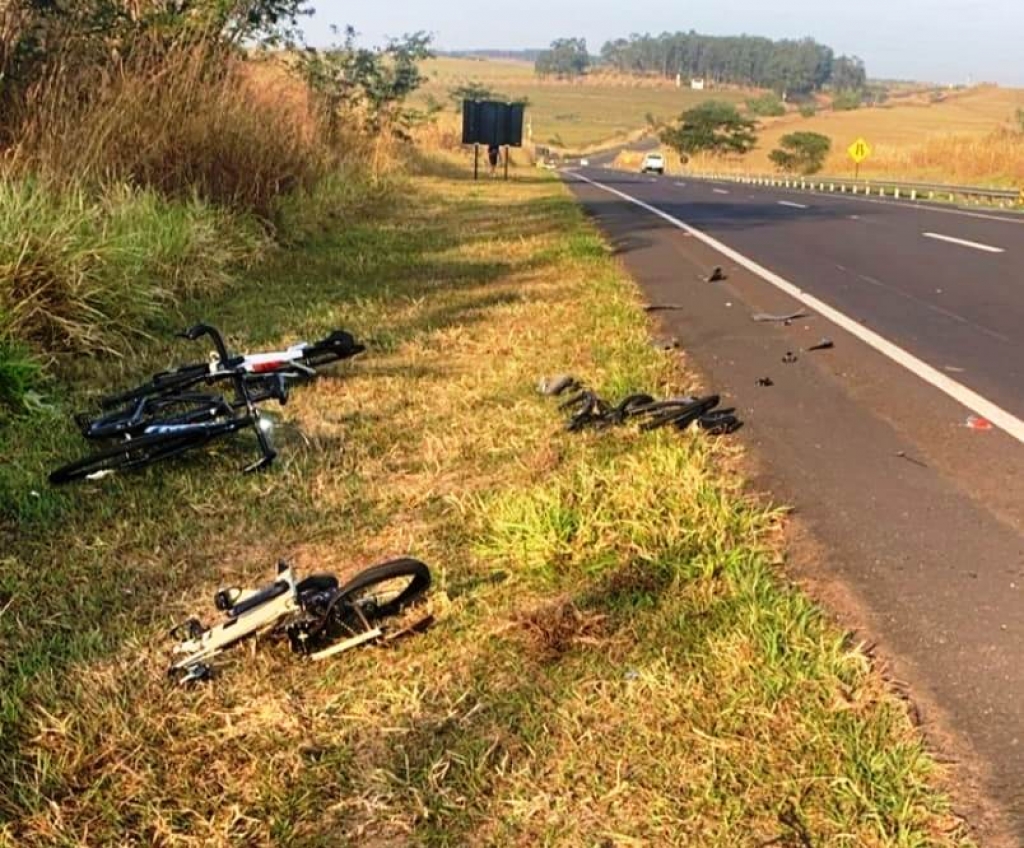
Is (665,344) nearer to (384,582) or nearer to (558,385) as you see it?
(558,385)

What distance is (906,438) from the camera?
457cm

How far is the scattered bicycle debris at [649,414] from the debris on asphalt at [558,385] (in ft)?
0.83

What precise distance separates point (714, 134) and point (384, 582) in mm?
94920

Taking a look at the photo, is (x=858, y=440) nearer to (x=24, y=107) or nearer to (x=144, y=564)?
(x=144, y=564)

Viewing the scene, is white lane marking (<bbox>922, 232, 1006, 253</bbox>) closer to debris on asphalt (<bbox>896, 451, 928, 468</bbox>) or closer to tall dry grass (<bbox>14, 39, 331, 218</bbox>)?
tall dry grass (<bbox>14, 39, 331, 218</bbox>)

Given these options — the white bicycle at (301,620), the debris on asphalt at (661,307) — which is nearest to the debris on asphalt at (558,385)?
the white bicycle at (301,620)

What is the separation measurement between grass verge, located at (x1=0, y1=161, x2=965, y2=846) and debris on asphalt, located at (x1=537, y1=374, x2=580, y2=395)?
28 cm

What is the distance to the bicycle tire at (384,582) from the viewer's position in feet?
8.95

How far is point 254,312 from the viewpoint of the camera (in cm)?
703

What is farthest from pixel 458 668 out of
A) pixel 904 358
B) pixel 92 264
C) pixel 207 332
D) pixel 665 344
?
pixel 92 264

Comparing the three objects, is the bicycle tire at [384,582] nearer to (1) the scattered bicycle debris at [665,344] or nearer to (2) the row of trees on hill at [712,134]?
(1) the scattered bicycle debris at [665,344]

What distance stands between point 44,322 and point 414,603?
363cm

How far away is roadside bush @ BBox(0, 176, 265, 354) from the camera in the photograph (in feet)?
18.2

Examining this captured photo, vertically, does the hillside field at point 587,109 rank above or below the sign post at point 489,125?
above
